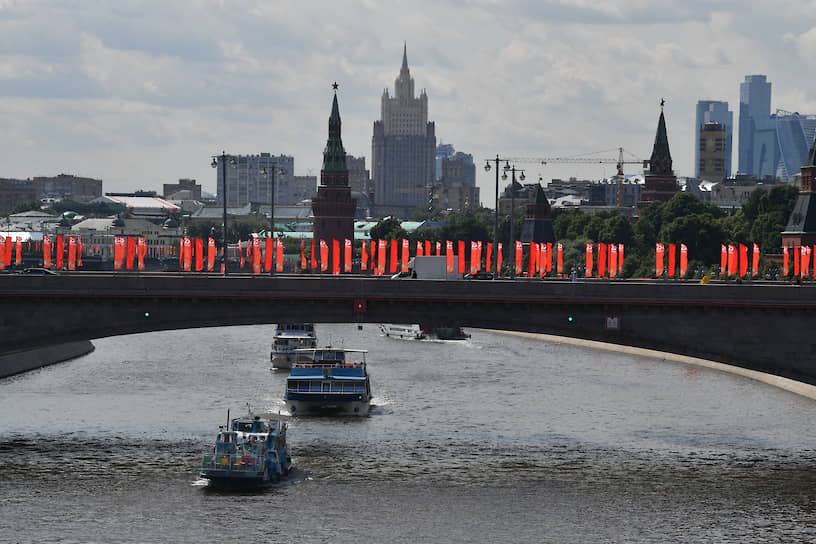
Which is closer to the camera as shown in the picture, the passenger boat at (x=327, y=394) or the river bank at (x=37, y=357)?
the passenger boat at (x=327, y=394)

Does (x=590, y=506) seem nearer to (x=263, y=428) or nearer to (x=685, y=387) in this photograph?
(x=263, y=428)

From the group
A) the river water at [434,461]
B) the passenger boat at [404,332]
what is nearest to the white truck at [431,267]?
the river water at [434,461]

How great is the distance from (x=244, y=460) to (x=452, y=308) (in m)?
17.6

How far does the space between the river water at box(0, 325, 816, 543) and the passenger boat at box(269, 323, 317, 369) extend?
6.14 metres

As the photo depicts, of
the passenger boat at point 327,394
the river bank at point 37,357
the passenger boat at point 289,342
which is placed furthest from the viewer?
the passenger boat at point 289,342

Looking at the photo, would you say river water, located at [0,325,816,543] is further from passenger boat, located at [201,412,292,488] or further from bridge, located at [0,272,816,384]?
bridge, located at [0,272,816,384]

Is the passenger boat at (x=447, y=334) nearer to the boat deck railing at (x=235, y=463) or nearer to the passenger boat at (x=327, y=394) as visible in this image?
the passenger boat at (x=327, y=394)

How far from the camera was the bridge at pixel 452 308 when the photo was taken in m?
94.0

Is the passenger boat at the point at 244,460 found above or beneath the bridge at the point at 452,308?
beneath

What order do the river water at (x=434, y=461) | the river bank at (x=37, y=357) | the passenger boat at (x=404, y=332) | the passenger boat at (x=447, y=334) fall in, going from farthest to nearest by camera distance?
the passenger boat at (x=404, y=332)
the passenger boat at (x=447, y=334)
the river bank at (x=37, y=357)
the river water at (x=434, y=461)

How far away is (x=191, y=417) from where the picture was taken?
4141 inches

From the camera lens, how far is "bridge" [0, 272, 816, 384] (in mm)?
94000

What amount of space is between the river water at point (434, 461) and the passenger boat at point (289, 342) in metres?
6.14

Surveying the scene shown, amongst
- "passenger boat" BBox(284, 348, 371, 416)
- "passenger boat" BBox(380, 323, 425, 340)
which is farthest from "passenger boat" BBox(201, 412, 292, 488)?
"passenger boat" BBox(380, 323, 425, 340)
